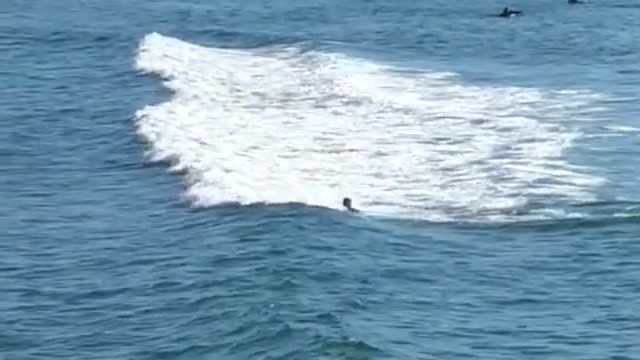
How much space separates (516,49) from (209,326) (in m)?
28.0

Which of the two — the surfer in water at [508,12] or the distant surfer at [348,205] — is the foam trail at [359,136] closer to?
the distant surfer at [348,205]

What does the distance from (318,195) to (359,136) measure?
559cm

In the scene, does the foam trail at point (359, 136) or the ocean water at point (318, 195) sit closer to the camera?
the ocean water at point (318, 195)

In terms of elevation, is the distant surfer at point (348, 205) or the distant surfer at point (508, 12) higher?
the distant surfer at point (348, 205)

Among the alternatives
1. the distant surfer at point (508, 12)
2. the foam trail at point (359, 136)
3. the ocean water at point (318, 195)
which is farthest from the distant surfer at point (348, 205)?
the distant surfer at point (508, 12)

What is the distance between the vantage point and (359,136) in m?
32.3

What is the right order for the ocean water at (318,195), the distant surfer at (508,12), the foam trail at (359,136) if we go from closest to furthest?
the ocean water at (318,195)
the foam trail at (359,136)
the distant surfer at (508,12)

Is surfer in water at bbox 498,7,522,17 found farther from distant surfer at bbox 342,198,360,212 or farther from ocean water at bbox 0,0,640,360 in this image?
distant surfer at bbox 342,198,360,212

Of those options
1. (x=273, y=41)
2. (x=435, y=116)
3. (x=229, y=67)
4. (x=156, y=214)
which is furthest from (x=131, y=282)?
(x=273, y=41)

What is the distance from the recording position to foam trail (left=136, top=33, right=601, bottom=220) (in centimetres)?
2695

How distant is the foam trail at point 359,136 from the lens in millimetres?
26953

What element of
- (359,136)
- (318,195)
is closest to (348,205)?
(318,195)

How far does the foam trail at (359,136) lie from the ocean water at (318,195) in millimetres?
92

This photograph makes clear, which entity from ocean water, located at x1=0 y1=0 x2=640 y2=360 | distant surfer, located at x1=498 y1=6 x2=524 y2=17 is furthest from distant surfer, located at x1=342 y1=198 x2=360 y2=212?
distant surfer, located at x1=498 y1=6 x2=524 y2=17
